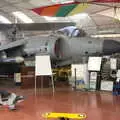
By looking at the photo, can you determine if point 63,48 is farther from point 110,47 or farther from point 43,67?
point 43,67

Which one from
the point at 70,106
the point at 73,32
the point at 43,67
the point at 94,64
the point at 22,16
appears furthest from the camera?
the point at 22,16

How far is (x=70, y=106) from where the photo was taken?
6.80 m

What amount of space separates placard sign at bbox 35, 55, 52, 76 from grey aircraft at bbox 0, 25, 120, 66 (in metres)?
1.22

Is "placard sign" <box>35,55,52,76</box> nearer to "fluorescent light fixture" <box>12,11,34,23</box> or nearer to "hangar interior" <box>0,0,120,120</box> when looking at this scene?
"hangar interior" <box>0,0,120,120</box>

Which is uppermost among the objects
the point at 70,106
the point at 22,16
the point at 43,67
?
the point at 22,16

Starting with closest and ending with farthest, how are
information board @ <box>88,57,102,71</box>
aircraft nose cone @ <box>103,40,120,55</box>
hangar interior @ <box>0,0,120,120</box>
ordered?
hangar interior @ <box>0,0,120,120</box> → information board @ <box>88,57,102,71</box> → aircraft nose cone @ <box>103,40,120,55</box>

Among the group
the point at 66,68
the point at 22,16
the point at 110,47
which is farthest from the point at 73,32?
the point at 22,16

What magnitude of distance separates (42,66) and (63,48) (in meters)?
1.90

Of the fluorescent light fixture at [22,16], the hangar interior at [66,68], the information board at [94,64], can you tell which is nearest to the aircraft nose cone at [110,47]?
the hangar interior at [66,68]

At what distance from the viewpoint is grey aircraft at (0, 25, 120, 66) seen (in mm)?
10070

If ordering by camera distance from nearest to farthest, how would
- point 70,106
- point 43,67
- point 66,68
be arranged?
1. point 70,106
2. point 43,67
3. point 66,68

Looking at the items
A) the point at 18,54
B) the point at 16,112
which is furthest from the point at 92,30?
the point at 16,112

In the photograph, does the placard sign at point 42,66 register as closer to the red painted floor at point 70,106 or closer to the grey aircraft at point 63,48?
the red painted floor at point 70,106

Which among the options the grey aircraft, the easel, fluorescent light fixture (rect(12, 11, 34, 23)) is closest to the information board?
the grey aircraft
